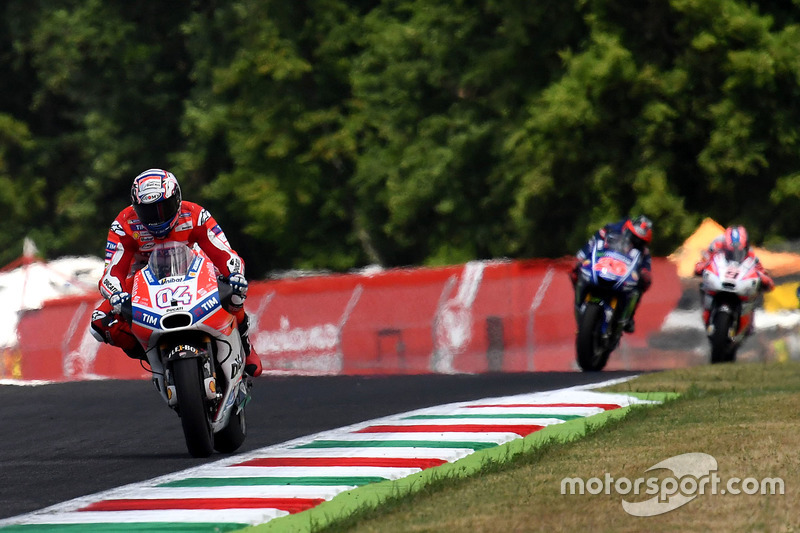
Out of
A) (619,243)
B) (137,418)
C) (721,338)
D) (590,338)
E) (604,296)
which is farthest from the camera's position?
(721,338)

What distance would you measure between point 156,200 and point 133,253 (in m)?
0.60

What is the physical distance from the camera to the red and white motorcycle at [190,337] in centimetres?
920

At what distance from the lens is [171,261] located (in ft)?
31.1

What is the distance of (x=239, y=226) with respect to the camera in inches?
2072

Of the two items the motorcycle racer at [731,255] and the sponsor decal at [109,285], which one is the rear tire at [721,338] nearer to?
the motorcycle racer at [731,255]

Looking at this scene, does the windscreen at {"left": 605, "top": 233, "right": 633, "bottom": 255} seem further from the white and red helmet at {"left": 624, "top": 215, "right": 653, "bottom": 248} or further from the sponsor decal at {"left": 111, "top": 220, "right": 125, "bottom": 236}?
the sponsor decal at {"left": 111, "top": 220, "right": 125, "bottom": 236}

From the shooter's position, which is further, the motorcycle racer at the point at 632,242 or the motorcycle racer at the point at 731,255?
the motorcycle racer at the point at 731,255

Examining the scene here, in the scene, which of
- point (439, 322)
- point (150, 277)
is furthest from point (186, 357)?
point (439, 322)

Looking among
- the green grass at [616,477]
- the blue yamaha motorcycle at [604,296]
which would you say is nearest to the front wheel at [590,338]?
the blue yamaha motorcycle at [604,296]

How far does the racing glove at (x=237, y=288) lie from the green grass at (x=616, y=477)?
71.2 inches

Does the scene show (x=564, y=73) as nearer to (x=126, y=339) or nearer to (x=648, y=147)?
(x=648, y=147)

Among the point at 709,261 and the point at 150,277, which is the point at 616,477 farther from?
the point at 709,261

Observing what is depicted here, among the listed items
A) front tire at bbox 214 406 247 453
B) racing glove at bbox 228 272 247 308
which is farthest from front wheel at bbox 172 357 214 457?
racing glove at bbox 228 272 247 308

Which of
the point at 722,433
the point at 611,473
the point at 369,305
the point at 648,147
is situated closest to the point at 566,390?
the point at 722,433
